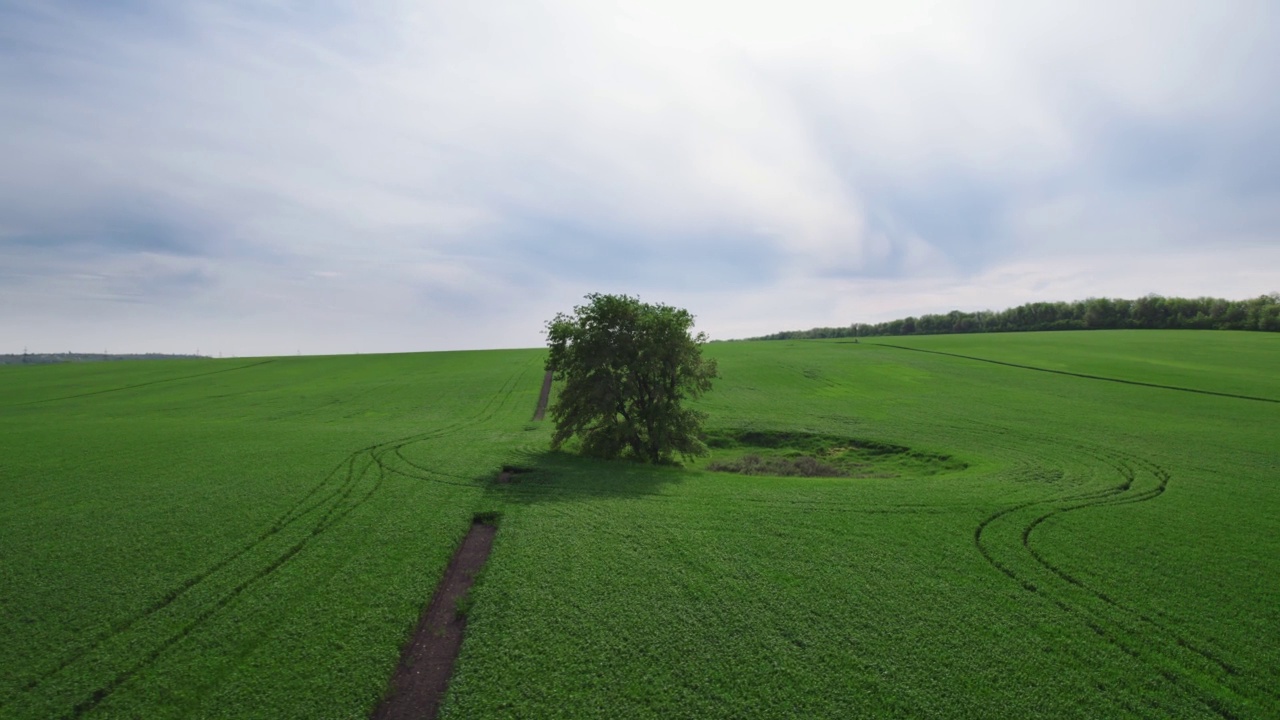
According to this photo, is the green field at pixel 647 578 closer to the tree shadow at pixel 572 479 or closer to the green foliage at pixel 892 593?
the green foliage at pixel 892 593

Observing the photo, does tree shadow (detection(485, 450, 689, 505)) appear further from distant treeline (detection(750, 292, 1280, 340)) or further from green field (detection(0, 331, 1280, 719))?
distant treeline (detection(750, 292, 1280, 340))

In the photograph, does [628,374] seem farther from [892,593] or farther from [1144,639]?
[1144,639]

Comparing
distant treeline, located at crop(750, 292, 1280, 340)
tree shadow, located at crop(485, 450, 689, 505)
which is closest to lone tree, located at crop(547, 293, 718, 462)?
Answer: tree shadow, located at crop(485, 450, 689, 505)

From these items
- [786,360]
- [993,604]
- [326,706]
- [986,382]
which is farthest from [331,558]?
[786,360]

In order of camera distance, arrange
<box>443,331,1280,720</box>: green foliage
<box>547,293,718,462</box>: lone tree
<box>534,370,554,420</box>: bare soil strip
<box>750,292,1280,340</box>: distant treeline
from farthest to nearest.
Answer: <box>750,292,1280,340</box>: distant treeline
<box>534,370,554,420</box>: bare soil strip
<box>547,293,718,462</box>: lone tree
<box>443,331,1280,720</box>: green foliage

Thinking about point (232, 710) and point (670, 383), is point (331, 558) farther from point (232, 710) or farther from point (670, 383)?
point (670, 383)
